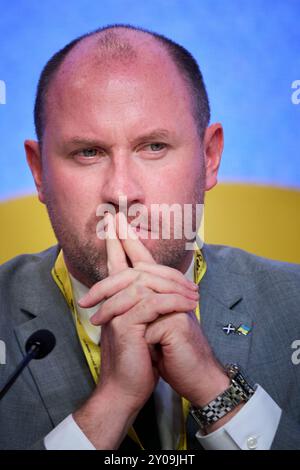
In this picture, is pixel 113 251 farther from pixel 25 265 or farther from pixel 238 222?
pixel 238 222

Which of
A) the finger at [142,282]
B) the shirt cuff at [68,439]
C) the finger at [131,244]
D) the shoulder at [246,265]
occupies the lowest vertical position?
the shirt cuff at [68,439]

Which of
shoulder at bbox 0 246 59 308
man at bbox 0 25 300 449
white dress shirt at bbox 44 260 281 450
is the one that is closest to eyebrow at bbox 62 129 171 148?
man at bbox 0 25 300 449

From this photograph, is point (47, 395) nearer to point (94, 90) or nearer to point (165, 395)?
point (165, 395)

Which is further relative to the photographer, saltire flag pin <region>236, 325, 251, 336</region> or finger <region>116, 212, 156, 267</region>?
saltire flag pin <region>236, 325, 251, 336</region>

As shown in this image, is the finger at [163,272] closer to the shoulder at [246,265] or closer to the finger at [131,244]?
the finger at [131,244]

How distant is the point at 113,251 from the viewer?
1.70m

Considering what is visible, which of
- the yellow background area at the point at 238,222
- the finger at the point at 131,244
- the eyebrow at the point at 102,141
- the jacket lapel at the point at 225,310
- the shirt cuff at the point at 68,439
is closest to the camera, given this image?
the shirt cuff at the point at 68,439

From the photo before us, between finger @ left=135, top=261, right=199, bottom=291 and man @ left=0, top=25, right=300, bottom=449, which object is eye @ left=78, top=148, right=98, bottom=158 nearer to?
man @ left=0, top=25, right=300, bottom=449

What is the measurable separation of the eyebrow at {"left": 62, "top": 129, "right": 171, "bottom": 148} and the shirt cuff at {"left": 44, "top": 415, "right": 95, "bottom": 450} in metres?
0.78

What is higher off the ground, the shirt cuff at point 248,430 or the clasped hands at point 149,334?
the clasped hands at point 149,334


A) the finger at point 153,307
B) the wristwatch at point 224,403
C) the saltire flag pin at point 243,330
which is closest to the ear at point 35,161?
the finger at point 153,307

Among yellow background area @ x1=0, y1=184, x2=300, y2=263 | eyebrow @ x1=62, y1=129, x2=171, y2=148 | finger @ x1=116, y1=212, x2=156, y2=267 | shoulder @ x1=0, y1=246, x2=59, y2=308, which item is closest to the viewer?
finger @ x1=116, y1=212, x2=156, y2=267

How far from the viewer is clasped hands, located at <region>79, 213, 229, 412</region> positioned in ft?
5.14

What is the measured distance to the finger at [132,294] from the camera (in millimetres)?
1572
